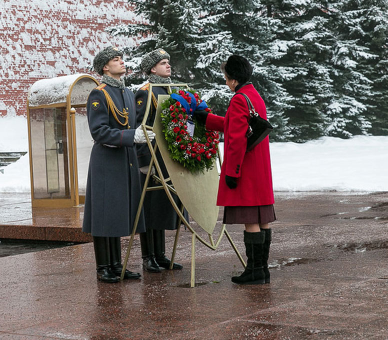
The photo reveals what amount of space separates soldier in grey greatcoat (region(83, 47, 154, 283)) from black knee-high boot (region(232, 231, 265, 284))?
0.91 m

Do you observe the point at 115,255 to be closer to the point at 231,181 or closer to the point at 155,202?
the point at 155,202

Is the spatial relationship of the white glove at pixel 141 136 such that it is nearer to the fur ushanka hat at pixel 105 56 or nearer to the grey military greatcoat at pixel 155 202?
the grey military greatcoat at pixel 155 202

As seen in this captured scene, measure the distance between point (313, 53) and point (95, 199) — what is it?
2018cm

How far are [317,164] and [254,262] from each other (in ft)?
39.5

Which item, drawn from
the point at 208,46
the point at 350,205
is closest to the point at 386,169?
the point at 350,205

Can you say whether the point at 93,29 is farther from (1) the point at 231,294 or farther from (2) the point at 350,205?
(1) the point at 231,294

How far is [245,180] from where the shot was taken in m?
5.16

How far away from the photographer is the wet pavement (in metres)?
Result: 3.94

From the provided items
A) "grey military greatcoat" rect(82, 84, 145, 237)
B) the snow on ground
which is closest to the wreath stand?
"grey military greatcoat" rect(82, 84, 145, 237)

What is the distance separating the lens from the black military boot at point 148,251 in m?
5.93

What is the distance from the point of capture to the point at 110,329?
403cm

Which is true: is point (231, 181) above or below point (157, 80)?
below

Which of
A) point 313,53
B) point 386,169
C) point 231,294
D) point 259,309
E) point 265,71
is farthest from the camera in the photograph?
point 313,53

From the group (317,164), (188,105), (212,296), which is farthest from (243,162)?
(317,164)
